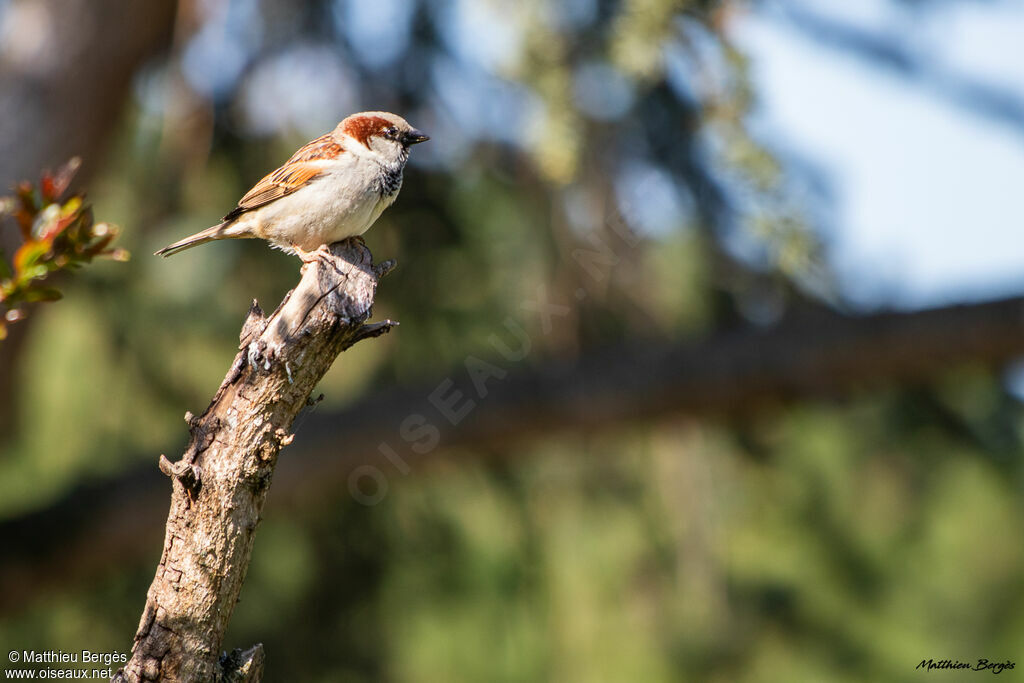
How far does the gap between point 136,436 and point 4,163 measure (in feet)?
4.57

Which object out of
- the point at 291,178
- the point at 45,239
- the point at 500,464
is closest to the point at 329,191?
the point at 291,178

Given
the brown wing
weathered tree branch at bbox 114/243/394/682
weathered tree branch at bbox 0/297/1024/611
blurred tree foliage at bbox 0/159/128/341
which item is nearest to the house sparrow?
the brown wing

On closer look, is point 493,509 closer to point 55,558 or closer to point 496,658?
point 496,658

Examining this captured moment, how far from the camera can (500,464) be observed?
452cm

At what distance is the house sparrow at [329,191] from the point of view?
2.29 meters

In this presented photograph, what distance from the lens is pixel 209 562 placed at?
1.48 meters

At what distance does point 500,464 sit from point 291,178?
239 cm

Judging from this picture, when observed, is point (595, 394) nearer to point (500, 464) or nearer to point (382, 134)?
point (500, 464)

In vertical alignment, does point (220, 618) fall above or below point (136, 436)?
below

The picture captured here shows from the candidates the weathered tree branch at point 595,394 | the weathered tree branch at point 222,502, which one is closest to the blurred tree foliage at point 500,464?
the weathered tree branch at point 595,394

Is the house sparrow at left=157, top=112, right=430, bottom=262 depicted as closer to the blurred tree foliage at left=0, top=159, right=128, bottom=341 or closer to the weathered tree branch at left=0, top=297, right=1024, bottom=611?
the blurred tree foliage at left=0, top=159, right=128, bottom=341

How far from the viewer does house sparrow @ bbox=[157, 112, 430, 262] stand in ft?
7.50

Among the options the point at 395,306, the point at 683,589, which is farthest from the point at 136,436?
the point at 683,589

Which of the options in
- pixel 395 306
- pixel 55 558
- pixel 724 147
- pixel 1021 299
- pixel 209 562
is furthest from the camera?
pixel 395 306
